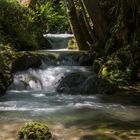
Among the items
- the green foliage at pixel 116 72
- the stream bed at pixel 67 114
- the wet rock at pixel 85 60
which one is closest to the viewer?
the stream bed at pixel 67 114

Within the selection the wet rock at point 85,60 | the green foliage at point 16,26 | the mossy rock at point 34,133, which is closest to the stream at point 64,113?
the mossy rock at point 34,133

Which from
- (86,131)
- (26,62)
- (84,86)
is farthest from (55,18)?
(86,131)

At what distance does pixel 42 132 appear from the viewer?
6.69 m

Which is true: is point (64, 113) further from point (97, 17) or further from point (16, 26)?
point (16, 26)

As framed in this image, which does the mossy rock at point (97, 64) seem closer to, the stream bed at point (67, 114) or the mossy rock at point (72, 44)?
the stream bed at point (67, 114)

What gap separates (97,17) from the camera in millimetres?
15648

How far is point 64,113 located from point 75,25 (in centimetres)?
953

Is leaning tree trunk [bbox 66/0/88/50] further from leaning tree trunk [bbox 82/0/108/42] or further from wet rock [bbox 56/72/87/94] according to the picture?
wet rock [bbox 56/72/87/94]

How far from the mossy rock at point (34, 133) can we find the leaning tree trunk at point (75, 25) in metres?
11.2

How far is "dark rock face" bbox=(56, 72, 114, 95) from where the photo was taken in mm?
11422

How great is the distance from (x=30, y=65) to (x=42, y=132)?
7662 millimetres

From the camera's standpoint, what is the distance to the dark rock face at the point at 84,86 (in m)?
11.4

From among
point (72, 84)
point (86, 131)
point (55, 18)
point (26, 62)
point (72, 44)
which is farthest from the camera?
point (55, 18)

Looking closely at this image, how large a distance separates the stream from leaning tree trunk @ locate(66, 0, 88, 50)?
5.21 meters
